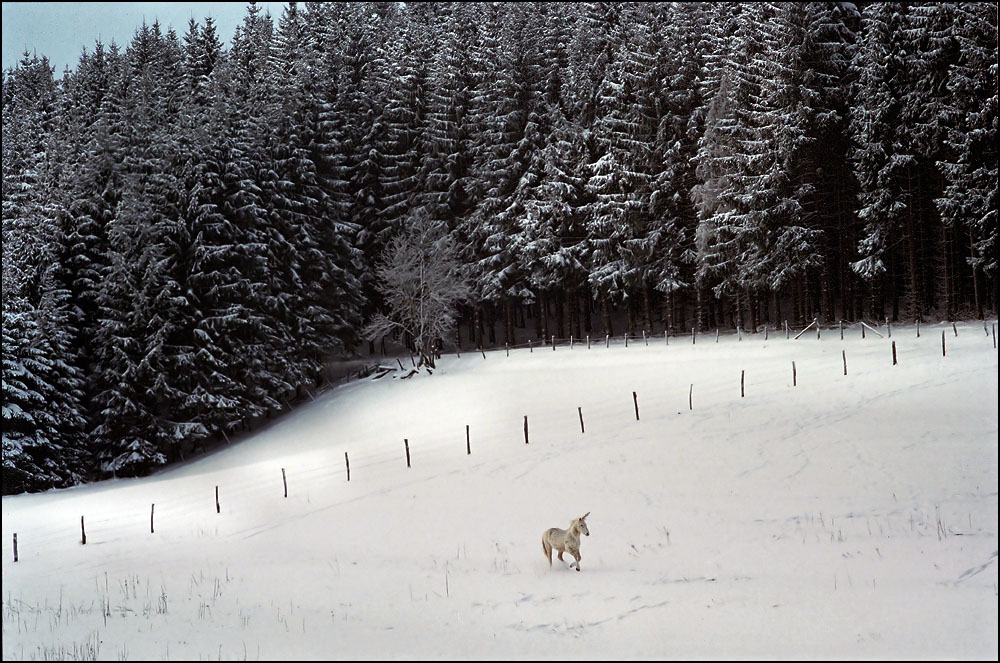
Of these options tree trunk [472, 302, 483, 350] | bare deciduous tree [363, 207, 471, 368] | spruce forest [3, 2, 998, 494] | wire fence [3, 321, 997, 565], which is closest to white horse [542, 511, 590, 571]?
wire fence [3, 321, 997, 565]

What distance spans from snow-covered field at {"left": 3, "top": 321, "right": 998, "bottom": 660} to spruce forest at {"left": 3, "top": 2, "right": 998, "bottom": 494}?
4517mm

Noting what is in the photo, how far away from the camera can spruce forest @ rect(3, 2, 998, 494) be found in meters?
35.6

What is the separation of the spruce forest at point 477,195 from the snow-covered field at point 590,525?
4517 mm

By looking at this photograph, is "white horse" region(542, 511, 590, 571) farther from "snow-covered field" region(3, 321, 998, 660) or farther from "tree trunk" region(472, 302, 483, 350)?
"tree trunk" region(472, 302, 483, 350)

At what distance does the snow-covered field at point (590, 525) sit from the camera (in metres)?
10.8

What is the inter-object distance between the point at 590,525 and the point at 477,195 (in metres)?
35.4

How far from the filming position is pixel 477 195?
168ft

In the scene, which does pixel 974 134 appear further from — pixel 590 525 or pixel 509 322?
pixel 590 525

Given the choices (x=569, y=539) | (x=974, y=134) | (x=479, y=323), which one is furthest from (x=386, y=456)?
(x=974, y=134)

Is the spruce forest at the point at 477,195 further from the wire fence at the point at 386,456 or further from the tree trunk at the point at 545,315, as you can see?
the wire fence at the point at 386,456

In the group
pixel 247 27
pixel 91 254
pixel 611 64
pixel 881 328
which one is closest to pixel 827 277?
pixel 881 328

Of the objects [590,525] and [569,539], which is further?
[590,525]

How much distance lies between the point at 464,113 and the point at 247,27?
2141cm

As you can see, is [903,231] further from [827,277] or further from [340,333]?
[340,333]
